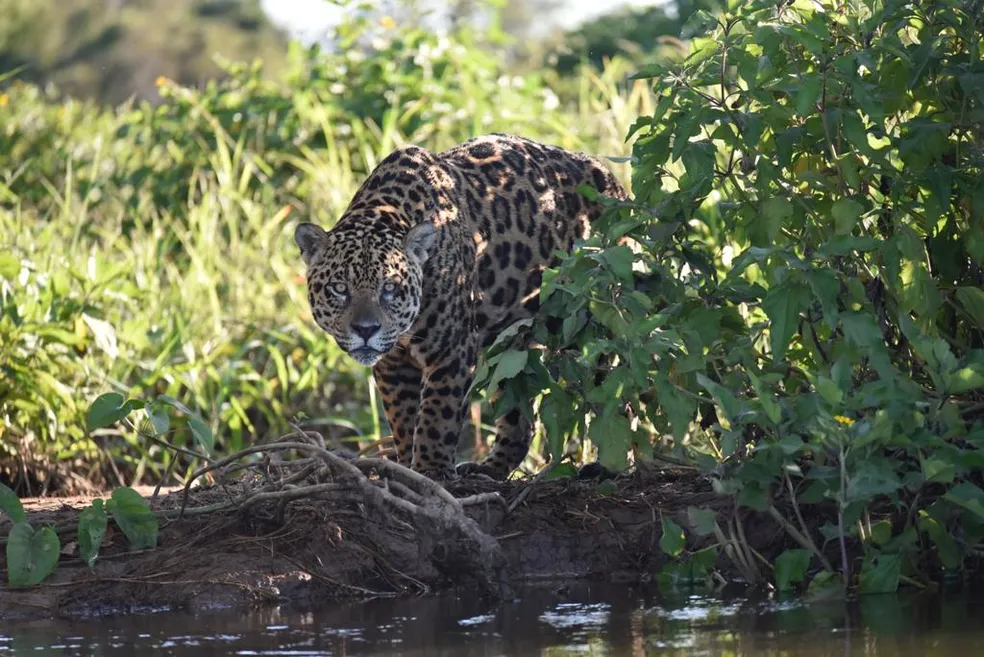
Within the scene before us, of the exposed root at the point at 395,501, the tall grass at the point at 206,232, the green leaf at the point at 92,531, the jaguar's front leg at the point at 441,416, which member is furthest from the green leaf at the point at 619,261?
the tall grass at the point at 206,232

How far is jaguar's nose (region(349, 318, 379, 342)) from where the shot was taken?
6.84 meters

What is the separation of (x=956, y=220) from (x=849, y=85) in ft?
2.78

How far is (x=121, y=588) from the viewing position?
597 cm

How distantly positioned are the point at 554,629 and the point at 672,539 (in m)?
0.75

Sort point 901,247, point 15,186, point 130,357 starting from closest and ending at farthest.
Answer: point 901,247
point 130,357
point 15,186

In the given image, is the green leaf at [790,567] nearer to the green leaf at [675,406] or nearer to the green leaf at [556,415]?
the green leaf at [675,406]

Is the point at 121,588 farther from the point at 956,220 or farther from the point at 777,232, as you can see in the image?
→ the point at 956,220

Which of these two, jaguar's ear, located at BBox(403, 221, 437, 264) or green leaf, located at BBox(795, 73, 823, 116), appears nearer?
green leaf, located at BBox(795, 73, 823, 116)

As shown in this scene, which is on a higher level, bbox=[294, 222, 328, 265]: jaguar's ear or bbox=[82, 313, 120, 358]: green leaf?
bbox=[294, 222, 328, 265]: jaguar's ear

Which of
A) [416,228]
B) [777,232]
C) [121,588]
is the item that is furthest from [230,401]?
[777,232]

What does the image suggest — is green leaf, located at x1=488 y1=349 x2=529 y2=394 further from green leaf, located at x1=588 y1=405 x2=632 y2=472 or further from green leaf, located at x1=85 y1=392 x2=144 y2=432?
green leaf, located at x1=85 y1=392 x2=144 y2=432

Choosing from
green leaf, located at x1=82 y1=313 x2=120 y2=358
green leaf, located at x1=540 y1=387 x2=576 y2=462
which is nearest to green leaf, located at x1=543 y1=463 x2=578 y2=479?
green leaf, located at x1=540 y1=387 x2=576 y2=462

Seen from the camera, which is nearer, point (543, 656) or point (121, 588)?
point (543, 656)

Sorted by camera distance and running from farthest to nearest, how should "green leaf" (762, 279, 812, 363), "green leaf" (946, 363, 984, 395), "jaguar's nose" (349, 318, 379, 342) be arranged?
"jaguar's nose" (349, 318, 379, 342) → "green leaf" (762, 279, 812, 363) → "green leaf" (946, 363, 984, 395)
